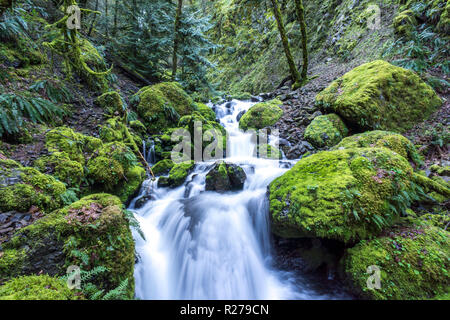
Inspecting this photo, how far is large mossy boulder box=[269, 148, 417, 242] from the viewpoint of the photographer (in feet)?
10.6

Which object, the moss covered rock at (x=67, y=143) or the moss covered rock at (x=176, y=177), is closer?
the moss covered rock at (x=67, y=143)

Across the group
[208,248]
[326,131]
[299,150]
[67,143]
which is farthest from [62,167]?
[326,131]

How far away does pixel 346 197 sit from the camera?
3.34 m

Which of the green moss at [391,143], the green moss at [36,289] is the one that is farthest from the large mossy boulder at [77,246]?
the green moss at [391,143]

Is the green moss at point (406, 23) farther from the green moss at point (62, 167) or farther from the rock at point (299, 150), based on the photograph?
the green moss at point (62, 167)

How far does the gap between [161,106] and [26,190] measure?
6.90 meters

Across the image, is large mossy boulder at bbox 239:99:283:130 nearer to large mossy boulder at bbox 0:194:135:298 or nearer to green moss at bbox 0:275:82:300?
large mossy boulder at bbox 0:194:135:298

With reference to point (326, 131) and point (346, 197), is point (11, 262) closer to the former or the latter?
point (346, 197)

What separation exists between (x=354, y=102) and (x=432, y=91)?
7.46 feet

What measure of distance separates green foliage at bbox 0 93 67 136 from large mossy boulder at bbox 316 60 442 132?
8.80 m

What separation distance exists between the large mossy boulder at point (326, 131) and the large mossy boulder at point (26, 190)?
7189mm

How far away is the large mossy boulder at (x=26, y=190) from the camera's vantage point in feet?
9.05
